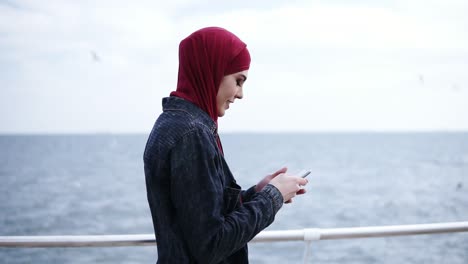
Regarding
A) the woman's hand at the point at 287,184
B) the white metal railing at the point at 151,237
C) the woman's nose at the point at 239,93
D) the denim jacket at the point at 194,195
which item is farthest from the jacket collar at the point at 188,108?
the white metal railing at the point at 151,237

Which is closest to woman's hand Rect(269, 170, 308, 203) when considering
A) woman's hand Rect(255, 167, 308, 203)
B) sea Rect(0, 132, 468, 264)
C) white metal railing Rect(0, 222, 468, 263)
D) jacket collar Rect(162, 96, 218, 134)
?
woman's hand Rect(255, 167, 308, 203)

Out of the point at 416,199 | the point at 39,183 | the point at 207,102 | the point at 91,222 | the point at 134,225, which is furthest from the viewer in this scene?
the point at 39,183

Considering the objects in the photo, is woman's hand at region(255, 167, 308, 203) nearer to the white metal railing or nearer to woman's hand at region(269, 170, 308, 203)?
woman's hand at region(269, 170, 308, 203)

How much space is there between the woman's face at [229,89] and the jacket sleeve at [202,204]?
172 millimetres

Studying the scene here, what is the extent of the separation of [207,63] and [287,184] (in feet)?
1.45

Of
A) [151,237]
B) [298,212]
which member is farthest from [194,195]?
[298,212]

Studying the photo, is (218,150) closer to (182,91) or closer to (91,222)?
(182,91)

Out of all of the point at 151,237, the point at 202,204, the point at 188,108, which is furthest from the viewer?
the point at 151,237

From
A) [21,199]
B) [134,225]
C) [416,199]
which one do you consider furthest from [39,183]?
[416,199]

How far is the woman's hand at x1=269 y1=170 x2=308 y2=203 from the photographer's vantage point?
1.43 meters

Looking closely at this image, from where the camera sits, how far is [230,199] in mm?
1377

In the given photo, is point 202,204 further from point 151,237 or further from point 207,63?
point 151,237

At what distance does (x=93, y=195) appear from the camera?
37.6m

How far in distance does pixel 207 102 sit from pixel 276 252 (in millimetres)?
17130
